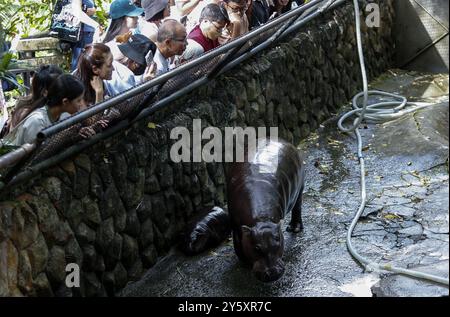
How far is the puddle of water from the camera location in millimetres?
5078

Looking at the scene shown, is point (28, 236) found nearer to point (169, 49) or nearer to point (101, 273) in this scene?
point (101, 273)

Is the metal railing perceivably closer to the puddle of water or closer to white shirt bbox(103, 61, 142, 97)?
white shirt bbox(103, 61, 142, 97)

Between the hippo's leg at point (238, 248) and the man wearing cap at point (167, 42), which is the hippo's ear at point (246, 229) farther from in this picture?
the man wearing cap at point (167, 42)

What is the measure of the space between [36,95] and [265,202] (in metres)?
1.84

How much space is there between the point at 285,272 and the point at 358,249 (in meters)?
0.70

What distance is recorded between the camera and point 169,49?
20.2 feet

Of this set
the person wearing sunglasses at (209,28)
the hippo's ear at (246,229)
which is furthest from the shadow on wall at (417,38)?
the hippo's ear at (246,229)

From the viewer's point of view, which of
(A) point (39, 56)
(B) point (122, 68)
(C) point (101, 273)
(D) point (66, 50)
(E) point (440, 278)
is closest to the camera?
(E) point (440, 278)

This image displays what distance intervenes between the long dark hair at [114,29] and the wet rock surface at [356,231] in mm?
2120

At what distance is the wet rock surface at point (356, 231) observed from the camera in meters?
5.27

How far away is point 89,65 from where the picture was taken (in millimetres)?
5406

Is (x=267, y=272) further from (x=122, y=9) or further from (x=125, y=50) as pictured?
(x=122, y=9)
